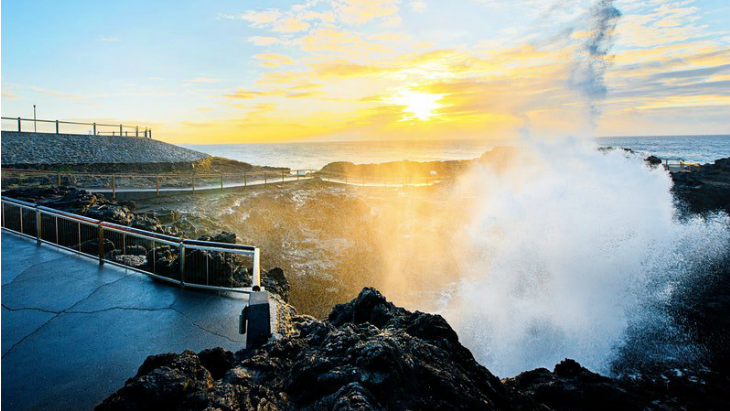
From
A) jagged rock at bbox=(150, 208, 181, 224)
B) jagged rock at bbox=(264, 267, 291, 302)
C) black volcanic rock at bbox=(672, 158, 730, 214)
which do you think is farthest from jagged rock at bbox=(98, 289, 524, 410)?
black volcanic rock at bbox=(672, 158, 730, 214)

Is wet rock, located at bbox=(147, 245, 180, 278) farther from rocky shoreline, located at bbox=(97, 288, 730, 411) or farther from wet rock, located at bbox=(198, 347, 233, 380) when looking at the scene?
wet rock, located at bbox=(198, 347, 233, 380)

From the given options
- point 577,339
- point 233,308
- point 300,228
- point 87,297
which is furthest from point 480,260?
point 87,297

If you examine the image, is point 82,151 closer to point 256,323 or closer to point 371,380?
point 256,323

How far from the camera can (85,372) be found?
4.14 m

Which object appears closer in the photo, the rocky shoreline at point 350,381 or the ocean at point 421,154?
the rocky shoreline at point 350,381

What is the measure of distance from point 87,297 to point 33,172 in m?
16.9

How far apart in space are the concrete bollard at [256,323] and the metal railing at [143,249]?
77 cm

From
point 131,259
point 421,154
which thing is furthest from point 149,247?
point 421,154

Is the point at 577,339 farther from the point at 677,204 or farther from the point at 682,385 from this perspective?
the point at 677,204

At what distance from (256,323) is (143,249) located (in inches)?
242

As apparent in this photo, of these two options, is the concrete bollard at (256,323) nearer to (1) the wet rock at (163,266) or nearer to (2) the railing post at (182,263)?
(2) the railing post at (182,263)

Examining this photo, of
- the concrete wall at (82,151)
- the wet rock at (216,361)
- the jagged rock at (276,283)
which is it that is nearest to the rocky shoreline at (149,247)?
the jagged rock at (276,283)

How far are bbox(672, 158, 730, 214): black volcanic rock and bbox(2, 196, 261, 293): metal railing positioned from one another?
81.4 feet

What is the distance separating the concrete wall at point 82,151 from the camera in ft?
77.8
